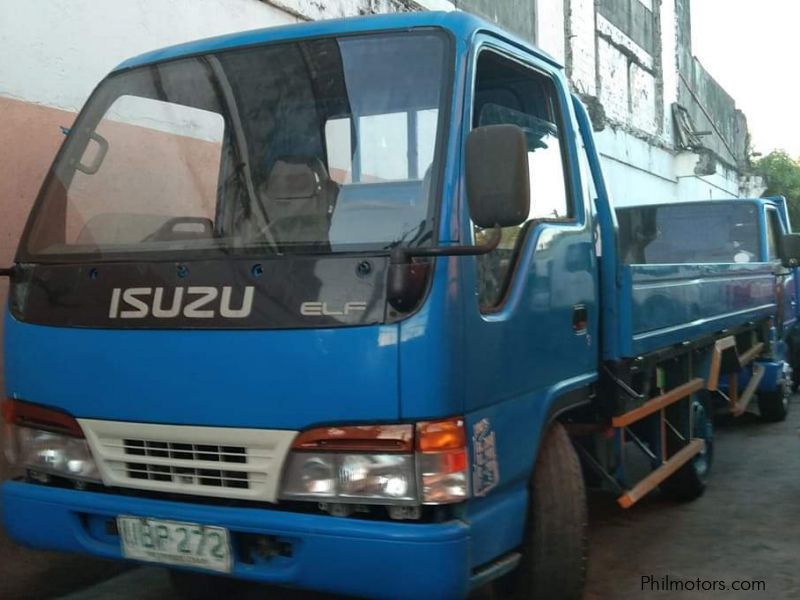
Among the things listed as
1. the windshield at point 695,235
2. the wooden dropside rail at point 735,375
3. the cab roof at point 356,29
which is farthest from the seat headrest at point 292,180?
the windshield at point 695,235

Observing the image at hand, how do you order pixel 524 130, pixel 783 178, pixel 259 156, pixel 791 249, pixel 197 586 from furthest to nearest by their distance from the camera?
pixel 783 178
pixel 791 249
pixel 197 586
pixel 524 130
pixel 259 156

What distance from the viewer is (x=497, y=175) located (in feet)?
8.97

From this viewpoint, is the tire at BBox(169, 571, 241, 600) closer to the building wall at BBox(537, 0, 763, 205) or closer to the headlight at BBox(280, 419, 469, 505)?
the headlight at BBox(280, 419, 469, 505)

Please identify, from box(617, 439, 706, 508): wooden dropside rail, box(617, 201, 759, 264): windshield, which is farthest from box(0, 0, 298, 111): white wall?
box(617, 201, 759, 264): windshield

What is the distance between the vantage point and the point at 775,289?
777 cm

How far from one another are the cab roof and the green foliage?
88.0 feet

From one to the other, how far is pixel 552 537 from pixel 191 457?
4.26ft

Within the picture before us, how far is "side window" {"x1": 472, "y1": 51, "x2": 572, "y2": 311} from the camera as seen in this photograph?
3.07m

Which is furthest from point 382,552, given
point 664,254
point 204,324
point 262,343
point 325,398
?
point 664,254

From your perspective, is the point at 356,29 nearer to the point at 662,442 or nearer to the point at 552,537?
the point at 552,537

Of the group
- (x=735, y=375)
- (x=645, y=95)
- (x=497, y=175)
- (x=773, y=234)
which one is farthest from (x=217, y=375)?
(x=645, y=95)

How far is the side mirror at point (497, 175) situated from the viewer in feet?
8.95

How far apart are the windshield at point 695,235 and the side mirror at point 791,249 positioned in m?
0.24

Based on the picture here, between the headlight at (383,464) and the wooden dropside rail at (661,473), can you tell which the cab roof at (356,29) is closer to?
the headlight at (383,464)
